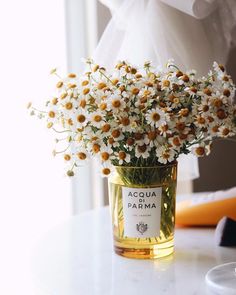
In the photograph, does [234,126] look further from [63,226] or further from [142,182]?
[63,226]

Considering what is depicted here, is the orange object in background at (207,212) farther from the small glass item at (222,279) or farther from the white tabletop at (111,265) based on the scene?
the small glass item at (222,279)

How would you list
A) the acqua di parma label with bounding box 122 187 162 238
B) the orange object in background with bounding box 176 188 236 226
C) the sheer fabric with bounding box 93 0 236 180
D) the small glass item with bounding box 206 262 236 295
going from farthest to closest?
the sheer fabric with bounding box 93 0 236 180 < the orange object in background with bounding box 176 188 236 226 < the acqua di parma label with bounding box 122 187 162 238 < the small glass item with bounding box 206 262 236 295

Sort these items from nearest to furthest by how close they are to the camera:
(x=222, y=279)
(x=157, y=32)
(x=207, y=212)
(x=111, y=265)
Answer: (x=222, y=279) < (x=111, y=265) < (x=207, y=212) < (x=157, y=32)

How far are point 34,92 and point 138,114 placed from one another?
56 centimetres

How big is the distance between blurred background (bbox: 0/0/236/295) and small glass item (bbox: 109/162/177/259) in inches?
12.3

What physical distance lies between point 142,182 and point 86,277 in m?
0.18

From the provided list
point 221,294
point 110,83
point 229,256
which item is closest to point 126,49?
point 110,83

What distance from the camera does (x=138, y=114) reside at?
3.10 ft

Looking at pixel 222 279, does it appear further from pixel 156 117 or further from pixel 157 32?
pixel 157 32

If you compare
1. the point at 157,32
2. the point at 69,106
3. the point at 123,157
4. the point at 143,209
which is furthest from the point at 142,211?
the point at 157,32

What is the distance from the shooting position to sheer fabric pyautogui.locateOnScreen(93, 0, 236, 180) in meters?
1.34

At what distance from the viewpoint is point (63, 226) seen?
125cm

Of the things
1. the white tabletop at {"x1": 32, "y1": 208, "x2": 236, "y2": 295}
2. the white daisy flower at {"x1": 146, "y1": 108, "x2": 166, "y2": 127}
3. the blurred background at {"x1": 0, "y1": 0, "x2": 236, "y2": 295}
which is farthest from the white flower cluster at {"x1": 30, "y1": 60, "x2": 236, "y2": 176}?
the blurred background at {"x1": 0, "y1": 0, "x2": 236, "y2": 295}

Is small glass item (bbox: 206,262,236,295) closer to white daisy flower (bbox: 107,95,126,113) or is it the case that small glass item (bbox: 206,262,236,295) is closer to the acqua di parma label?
the acqua di parma label
